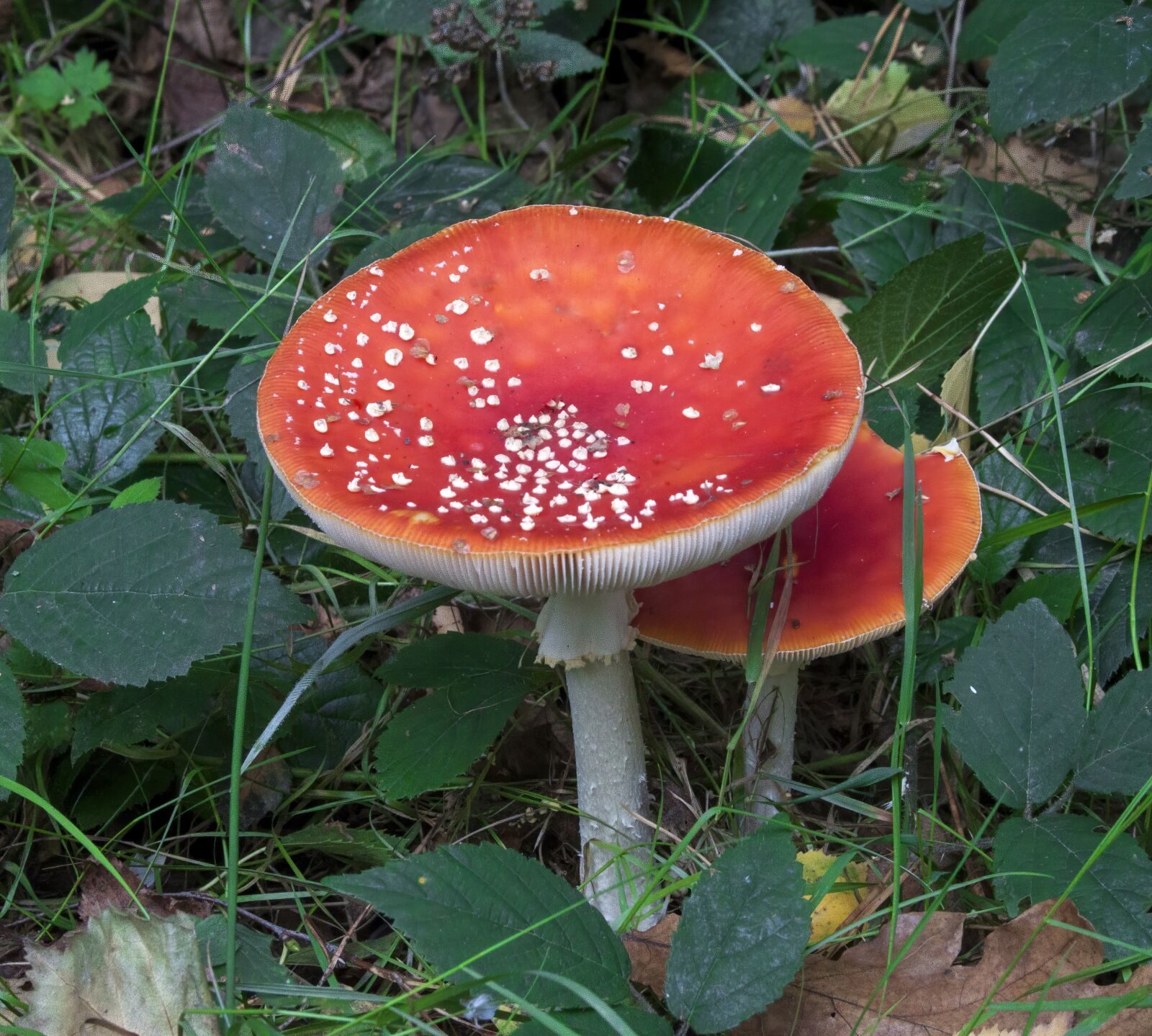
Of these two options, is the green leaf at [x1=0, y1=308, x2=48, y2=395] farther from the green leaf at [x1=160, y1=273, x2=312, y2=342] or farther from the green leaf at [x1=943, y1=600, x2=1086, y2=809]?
the green leaf at [x1=943, y1=600, x2=1086, y2=809]

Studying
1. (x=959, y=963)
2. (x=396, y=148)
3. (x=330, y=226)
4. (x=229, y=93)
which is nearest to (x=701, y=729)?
(x=959, y=963)

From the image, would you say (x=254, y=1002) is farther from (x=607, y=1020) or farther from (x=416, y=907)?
(x=607, y=1020)

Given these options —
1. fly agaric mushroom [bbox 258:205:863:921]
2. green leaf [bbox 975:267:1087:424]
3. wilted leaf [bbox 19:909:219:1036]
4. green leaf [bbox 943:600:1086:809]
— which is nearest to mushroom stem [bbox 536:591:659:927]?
fly agaric mushroom [bbox 258:205:863:921]

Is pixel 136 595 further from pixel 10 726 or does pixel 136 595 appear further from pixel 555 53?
pixel 555 53

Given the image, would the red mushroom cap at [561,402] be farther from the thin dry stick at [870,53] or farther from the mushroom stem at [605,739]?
the thin dry stick at [870,53]

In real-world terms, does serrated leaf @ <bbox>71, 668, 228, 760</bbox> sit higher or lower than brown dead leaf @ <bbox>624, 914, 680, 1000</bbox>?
higher

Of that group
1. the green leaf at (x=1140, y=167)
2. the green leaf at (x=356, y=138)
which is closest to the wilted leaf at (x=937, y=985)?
the green leaf at (x=1140, y=167)
